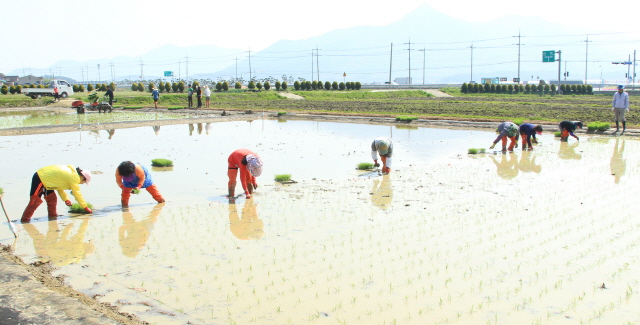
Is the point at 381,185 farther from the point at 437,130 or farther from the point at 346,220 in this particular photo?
the point at 437,130

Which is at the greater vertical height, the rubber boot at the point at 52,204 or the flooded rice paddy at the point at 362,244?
the rubber boot at the point at 52,204

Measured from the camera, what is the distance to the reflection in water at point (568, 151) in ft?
45.9

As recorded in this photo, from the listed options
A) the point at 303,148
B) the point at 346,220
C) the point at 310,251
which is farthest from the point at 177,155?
the point at 310,251

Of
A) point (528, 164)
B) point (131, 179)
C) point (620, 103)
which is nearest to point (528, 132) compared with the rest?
point (528, 164)

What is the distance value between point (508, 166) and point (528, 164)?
1.93ft

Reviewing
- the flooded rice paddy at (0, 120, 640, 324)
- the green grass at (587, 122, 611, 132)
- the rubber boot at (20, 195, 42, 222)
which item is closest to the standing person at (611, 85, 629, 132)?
the green grass at (587, 122, 611, 132)

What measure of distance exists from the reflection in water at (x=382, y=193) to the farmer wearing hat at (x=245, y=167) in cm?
200

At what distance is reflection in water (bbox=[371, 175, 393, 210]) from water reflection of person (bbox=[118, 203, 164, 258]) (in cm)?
348

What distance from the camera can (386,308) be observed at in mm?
5039

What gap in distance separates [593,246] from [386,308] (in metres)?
3.16

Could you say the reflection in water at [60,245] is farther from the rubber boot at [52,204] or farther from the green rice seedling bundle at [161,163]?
the green rice seedling bundle at [161,163]

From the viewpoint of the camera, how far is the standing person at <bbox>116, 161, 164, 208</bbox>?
8.15m

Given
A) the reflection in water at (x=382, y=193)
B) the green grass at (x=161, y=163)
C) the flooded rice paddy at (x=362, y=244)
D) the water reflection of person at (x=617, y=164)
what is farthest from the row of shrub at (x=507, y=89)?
the reflection in water at (x=382, y=193)

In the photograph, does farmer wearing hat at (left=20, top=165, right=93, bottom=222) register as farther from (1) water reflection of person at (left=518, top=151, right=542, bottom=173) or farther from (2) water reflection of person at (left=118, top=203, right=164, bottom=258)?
(1) water reflection of person at (left=518, top=151, right=542, bottom=173)
